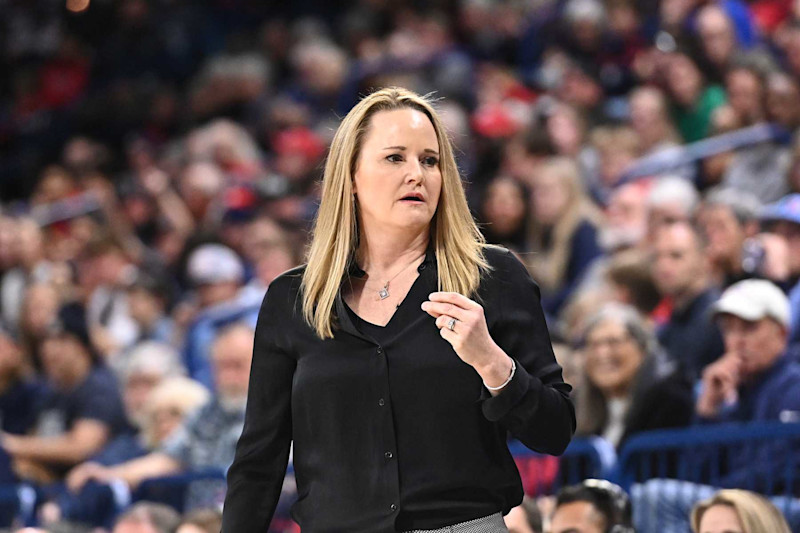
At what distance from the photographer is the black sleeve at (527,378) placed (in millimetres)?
2496

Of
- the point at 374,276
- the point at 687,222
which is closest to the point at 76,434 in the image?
the point at 687,222

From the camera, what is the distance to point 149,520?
5.40m

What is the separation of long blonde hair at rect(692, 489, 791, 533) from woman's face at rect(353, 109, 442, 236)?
1829 millimetres

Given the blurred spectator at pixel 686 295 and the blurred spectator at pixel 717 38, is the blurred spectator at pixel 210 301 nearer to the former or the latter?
the blurred spectator at pixel 686 295

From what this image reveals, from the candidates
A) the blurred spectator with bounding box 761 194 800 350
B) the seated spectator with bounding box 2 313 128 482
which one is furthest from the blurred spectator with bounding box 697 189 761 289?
the seated spectator with bounding box 2 313 128 482

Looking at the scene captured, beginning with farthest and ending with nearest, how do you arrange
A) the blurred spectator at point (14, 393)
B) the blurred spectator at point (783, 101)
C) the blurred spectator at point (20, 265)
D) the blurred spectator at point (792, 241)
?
1. the blurred spectator at point (20, 265)
2. the blurred spectator at point (14, 393)
3. the blurred spectator at point (783, 101)
4. the blurred spectator at point (792, 241)

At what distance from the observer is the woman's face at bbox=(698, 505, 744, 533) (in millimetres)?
4129

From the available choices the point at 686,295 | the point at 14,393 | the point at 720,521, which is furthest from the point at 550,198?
the point at 720,521

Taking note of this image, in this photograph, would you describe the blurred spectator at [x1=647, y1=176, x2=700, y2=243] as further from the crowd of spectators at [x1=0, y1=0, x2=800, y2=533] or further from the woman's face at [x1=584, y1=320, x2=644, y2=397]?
the woman's face at [x1=584, y1=320, x2=644, y2=397]

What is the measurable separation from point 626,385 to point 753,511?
1382mm

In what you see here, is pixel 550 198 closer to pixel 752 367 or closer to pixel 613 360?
pixel 613 360

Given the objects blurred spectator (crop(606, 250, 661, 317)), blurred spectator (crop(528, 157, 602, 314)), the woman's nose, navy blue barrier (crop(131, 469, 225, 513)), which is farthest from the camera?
blurred spectator (crop(528, 157, 602, 314))

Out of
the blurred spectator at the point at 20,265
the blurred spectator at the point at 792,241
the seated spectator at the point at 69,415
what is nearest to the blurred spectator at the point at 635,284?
the blurred spectator at the point at 792,241

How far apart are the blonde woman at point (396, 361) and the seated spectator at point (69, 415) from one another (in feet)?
15.1
